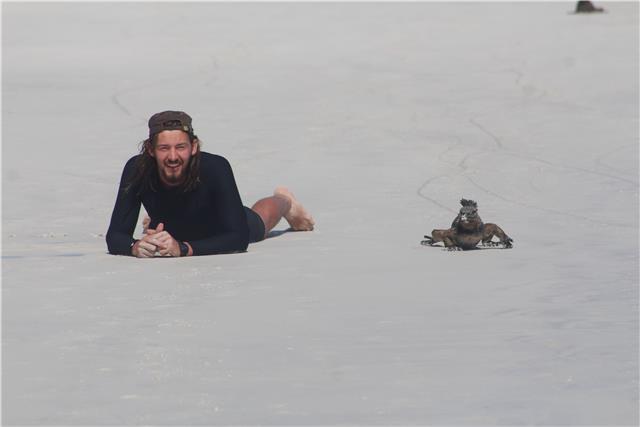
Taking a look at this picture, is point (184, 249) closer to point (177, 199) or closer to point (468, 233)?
point (177, 199)

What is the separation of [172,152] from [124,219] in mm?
526

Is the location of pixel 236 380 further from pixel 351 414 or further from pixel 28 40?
pixel 28 40

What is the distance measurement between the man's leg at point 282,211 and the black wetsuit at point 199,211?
767mm

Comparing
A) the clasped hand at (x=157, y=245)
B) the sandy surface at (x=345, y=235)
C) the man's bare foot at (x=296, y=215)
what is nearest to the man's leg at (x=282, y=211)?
the man's bare foot at (x=296, y=215)

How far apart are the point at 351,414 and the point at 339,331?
3.83 ft

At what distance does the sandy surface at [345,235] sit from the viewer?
441cm

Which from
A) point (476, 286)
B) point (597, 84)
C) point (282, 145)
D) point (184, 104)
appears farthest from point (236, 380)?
point (597, 84)

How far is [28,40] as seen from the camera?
22266 mm

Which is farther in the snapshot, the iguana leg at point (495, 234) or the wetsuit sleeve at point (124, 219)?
the iguana leg at point (495, 234)

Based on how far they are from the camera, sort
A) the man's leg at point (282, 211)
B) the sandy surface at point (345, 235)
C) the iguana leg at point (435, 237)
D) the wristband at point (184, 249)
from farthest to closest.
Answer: the man's leg at point (282, 211) → the iguana leg at point (435, 237) → the wristband at point (184, 249) → the sandy surface at point (345, 235)

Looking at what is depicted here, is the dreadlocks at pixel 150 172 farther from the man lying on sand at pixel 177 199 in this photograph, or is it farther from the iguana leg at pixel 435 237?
the iguana leg at pixel 435 237

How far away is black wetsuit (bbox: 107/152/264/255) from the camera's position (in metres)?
7.32

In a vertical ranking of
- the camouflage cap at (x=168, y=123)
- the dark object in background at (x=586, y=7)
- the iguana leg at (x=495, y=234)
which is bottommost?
the dark object in background at (x=586, y=7)

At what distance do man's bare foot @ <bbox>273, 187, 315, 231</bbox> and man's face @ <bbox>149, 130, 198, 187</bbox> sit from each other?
4.41 feet
